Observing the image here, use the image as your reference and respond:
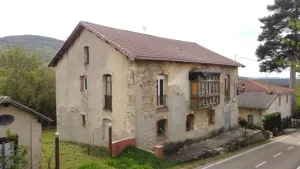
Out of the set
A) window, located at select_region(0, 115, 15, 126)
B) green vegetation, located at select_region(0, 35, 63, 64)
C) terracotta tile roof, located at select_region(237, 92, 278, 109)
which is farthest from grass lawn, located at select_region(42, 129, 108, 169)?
green vegetation, located at select_region(0, 35, 63, 64)

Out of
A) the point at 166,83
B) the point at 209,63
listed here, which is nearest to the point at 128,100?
the point at 166,83

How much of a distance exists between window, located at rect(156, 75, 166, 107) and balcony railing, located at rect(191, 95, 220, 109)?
2975 mm

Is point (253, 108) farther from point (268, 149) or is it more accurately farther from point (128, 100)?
point (128, 100)

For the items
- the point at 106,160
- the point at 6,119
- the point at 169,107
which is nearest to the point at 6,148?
the point at 6,119

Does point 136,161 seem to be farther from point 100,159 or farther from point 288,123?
point 288,123

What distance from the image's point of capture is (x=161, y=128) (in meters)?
18.9

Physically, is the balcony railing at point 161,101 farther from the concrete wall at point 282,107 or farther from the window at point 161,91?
the concrete wall at point 282,107

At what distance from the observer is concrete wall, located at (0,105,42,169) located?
1196 cm

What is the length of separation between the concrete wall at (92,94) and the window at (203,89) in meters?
5.85

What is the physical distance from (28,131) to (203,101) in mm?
12795

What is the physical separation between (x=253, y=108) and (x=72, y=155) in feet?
74.2

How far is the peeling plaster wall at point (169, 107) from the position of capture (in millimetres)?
16844

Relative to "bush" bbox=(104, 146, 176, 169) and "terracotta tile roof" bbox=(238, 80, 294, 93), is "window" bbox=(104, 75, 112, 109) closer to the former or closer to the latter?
"bush" bbox=(104, 146, 176, 169)

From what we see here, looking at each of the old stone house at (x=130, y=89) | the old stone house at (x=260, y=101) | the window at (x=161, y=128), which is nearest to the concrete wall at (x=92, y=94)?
the old stone house at (x=130, y=89)
